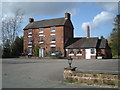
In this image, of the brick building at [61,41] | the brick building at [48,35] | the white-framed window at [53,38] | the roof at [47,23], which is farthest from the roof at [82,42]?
the roof at [47,23]

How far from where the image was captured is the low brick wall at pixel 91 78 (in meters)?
8.60

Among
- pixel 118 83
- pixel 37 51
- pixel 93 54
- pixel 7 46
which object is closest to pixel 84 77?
pixel 118 83

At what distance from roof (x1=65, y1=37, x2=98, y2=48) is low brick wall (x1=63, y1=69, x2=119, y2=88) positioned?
88.0ft

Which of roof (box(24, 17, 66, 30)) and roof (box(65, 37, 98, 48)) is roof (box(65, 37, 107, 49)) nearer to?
roof (box(65, 37, 98, 48))

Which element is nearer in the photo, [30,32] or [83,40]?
[83,40]

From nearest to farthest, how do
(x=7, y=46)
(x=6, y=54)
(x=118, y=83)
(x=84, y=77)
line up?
1. (x=118, y=83)
2. (x=84, y=77)
3. (x=6, y=54)
4. (x=7, y=46)

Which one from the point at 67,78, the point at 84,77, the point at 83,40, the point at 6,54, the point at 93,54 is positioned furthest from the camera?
the point at 6,54

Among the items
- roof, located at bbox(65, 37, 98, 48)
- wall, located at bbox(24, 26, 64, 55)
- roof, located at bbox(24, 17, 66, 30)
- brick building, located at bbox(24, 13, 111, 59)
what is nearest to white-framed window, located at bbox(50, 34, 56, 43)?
brick building, located at bbox(24, 13, 111, 59)

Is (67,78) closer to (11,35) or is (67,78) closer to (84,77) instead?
(84,77)

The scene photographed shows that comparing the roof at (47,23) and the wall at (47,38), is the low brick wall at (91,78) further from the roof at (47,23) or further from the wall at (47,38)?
the roof at (47,23)

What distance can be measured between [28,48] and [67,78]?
36.7m

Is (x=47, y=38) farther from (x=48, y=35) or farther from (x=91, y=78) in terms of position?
(x=91, y=78)

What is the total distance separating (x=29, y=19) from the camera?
163ft

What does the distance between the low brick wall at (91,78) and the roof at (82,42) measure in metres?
26.8
